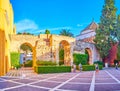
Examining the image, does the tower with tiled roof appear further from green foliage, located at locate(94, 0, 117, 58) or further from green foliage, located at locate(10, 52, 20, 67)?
green foliage, located at locate(10, 52, 20, 67)

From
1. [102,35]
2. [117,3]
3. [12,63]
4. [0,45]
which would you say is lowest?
[12,63]

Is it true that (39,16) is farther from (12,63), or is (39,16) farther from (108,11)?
(108,11)

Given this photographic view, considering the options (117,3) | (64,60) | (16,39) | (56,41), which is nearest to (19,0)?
(16,39)

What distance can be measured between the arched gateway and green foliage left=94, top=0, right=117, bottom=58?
7.92 meters

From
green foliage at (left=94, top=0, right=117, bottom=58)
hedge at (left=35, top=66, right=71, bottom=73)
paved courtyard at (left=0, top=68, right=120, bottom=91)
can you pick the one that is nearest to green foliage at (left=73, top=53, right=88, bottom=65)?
green foliage at (left=94, top=0, right=117, bottom=58)

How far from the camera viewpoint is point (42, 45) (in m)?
35.5

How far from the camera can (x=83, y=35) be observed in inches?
2443

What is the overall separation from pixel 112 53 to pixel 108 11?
9.33m

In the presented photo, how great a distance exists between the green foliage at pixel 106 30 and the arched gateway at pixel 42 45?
7.92 m

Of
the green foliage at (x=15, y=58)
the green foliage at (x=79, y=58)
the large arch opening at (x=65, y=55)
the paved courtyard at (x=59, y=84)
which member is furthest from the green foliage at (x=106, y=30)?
the paved courtyard at (x=59, y=84)

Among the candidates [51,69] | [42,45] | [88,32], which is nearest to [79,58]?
[42,45]

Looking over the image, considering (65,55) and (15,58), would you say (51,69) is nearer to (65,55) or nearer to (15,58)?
(15,58)

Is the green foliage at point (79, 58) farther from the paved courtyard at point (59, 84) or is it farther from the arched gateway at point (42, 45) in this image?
the paved courtyard at point (59, 84)

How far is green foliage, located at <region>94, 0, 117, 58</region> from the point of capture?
43.9 m
